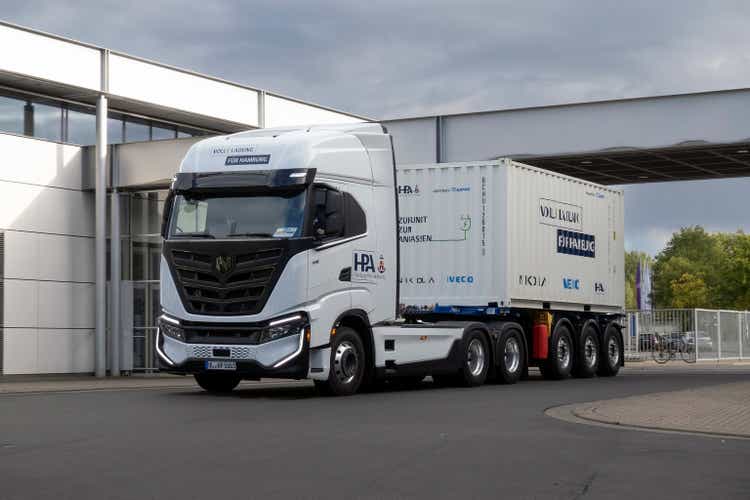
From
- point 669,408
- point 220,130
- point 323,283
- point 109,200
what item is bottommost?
point 669,408

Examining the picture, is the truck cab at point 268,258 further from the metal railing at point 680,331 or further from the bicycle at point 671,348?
the metal railing at point 680,331

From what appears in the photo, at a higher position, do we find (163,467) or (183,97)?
(183,97)

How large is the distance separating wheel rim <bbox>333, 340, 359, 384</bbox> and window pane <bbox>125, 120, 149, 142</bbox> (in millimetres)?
14127

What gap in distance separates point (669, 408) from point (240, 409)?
5.33m

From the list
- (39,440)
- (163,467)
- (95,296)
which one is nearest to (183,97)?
(95,296)

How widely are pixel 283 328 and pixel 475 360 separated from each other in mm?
5655

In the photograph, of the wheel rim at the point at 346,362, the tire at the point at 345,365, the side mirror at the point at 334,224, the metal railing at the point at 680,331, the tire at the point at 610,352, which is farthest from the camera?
the metal railing at the point at 680,331

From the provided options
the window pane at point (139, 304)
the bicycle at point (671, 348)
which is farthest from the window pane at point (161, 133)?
the bicycle at point (671, 348)

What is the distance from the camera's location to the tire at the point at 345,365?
57.9 ft

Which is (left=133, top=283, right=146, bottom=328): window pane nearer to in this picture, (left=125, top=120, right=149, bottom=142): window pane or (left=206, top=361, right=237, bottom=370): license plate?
(left=125, top=120, right=149, bottom=142): window pane

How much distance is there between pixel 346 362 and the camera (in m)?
18.0

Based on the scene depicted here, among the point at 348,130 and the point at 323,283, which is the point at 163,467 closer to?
the point at 323,283

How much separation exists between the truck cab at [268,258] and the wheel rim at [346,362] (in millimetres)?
22

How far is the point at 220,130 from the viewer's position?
3259 cm
